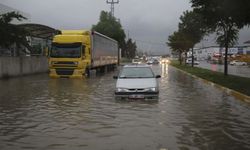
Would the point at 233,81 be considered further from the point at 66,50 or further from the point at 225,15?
the point at 66,50

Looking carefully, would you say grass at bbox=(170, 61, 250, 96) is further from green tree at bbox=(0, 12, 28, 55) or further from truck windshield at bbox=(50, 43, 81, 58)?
green tree at bbox=(0, 12, 28, 55)

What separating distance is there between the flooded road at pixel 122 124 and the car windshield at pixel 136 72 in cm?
155

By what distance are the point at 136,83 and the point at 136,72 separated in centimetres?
185

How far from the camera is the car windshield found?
20.2 m

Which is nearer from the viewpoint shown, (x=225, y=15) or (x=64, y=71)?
(x=225, y=15)

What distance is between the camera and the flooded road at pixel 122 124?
387 inches

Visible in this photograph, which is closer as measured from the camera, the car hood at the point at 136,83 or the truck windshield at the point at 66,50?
the car hood at the point at 136,83

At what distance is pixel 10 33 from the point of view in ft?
122

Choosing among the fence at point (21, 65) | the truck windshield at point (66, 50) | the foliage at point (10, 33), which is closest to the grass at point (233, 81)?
A: the truck windshield at point (66, 50)

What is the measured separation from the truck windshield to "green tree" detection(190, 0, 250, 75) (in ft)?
29.0

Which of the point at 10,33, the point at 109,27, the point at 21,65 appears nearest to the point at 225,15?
the point at 10,33

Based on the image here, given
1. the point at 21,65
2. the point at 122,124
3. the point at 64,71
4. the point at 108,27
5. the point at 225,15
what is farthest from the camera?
the point at 108,27

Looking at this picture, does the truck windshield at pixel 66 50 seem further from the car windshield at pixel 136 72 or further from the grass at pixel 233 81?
the car windshield at pixel 136 72

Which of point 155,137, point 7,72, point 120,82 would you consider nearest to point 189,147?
point 155,137
